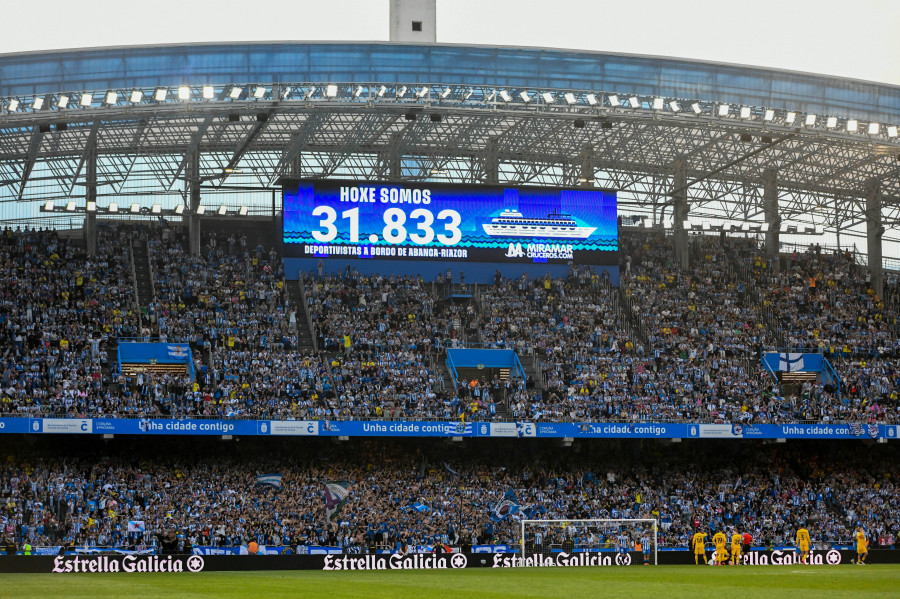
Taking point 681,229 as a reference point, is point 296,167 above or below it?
above

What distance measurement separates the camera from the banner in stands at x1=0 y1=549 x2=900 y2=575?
34562mm

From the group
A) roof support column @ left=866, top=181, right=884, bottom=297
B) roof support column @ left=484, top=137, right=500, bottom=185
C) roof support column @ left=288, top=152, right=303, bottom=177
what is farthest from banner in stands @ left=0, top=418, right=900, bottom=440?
roof support column @ left=288, top=152, right=303, bottom=177

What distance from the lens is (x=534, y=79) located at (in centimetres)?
4575

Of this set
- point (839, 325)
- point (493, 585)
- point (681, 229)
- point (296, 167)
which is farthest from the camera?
point (681, 229)

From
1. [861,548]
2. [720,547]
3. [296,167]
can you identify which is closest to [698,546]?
[720,547]

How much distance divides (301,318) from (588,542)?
650 inches

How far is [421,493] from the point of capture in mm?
43000

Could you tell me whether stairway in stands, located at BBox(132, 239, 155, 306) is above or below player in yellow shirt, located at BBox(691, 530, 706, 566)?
above

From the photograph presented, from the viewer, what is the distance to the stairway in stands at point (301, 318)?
157ft

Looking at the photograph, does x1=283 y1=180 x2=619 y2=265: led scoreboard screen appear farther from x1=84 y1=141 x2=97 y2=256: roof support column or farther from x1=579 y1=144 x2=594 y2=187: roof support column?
x1=84 y1=141 x2=97 y2=256: roof support column

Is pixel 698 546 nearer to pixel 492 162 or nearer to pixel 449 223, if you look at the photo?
pixel 449 223

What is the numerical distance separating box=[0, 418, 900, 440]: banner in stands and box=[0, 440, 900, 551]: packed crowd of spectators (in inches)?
69.3

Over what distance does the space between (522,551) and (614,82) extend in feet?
63.3

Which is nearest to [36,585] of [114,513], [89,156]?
[114,513]
